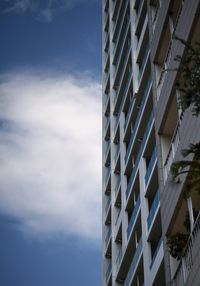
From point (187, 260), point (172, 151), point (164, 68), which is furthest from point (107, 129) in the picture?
point (187, 260)

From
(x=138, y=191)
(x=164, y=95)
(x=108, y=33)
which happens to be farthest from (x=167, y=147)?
(x=108, y=33)

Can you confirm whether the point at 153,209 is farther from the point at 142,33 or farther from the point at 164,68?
the point at 142,33

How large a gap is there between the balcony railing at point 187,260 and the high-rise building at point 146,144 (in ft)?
0.11

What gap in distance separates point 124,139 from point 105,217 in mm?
7168

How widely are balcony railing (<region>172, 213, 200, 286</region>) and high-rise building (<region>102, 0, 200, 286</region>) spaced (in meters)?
0.03

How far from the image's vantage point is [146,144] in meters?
33.1

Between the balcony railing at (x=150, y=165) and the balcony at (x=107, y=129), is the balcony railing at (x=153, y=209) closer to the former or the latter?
the balcony railing at (x=150, y=165)

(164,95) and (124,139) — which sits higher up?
(124,139)

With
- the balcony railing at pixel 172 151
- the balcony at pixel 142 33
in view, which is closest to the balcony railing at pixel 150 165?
the balcony railing at pixel 172 151

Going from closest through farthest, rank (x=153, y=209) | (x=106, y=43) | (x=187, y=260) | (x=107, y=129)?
1. (x=187, y=260)
2. (x=153, y=209)
3. (x=107, y=129)
4. (x=106, y=43)

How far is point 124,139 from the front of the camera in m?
42.2

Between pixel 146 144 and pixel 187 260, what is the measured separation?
51.0 ft

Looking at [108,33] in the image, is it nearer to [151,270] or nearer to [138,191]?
[138,191]

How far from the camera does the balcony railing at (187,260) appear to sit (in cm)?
1750
